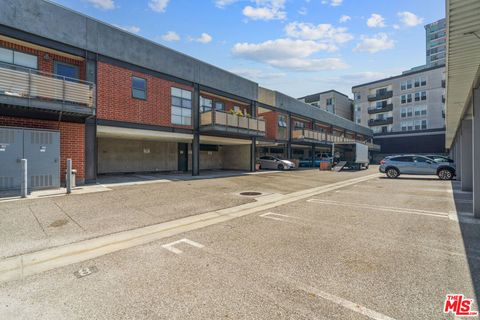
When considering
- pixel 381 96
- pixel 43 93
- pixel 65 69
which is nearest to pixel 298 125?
pixel 65 69

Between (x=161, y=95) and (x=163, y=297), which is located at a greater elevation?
(x=161, y=95)

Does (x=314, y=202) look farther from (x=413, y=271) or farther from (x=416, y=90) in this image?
(x=416, y=90)

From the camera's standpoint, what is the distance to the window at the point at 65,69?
1202 cm

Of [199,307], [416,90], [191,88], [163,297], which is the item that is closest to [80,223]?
[163,297]

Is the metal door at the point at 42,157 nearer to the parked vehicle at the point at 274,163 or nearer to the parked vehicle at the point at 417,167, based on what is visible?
the parked vehicle at the point at 274,163

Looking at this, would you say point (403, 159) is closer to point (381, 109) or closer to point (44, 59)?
point (44, 59)

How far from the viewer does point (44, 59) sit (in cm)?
1167

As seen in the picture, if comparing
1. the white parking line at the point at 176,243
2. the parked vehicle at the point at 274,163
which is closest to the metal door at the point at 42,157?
the white parking line at the point at 176,243

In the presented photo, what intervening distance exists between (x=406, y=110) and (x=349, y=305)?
218 feet

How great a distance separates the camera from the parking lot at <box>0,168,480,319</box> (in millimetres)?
2799

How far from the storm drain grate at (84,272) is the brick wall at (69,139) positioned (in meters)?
10.1

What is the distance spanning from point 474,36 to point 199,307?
23.7ft

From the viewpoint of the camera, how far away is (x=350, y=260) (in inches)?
164

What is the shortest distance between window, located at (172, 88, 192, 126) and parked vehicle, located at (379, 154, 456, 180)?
16.8m
